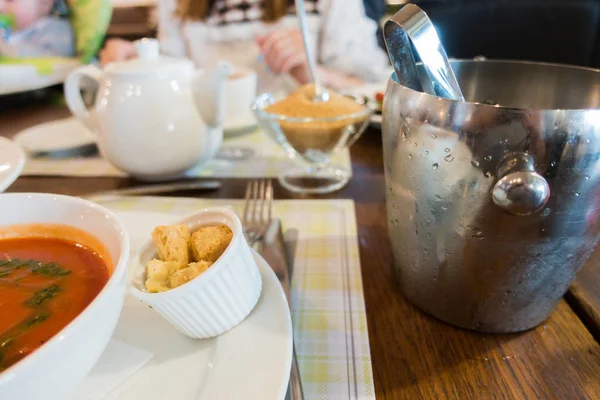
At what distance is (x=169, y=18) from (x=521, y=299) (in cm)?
207

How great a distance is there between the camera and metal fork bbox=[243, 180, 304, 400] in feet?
1.21

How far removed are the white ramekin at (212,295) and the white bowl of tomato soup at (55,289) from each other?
1.4 inches

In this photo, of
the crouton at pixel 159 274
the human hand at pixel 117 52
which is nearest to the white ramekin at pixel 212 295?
the crouton at pixel 159 274

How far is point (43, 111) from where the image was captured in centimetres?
135

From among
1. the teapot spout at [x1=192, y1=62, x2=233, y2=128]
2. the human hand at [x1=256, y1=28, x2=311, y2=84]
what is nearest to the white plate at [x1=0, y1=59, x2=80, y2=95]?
the human hand at [x1=256, y1=28, x2=311, y2=84]

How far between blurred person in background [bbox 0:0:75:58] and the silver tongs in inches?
70.7

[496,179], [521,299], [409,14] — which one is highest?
[409,14]

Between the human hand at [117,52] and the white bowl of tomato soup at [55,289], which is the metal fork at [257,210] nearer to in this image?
the white bowl of tomato soup at [55,289]

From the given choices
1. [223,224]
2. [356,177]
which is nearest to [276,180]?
[356,177]

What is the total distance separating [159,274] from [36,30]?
71.8 inches

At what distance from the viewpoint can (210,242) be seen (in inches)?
16.6

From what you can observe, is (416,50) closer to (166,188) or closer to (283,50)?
(166,188)

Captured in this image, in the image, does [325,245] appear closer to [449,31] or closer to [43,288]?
[43,288]

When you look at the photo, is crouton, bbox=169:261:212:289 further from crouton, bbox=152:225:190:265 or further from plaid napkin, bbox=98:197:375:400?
plaid napkin, bbox=98:197:375:400
